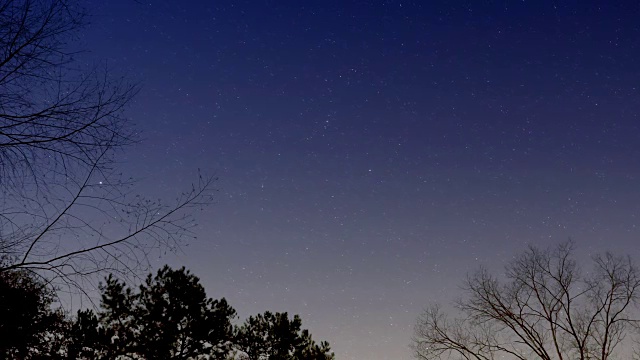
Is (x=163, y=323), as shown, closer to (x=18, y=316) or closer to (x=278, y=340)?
(x=278, y=340)

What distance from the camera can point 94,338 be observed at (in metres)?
18.8

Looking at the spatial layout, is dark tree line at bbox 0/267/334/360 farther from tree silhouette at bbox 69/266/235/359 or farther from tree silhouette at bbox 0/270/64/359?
tree silhouette at bbox 0/270/64/359

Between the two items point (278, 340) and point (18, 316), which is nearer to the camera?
point (18, 316)

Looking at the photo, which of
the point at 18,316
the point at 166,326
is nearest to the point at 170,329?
the point at 166,326

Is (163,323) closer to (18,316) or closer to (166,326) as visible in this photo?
(166,326)

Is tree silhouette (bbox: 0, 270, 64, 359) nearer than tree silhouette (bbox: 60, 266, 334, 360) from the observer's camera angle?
Yes

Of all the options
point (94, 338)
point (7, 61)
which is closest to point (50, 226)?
point (7, 61)

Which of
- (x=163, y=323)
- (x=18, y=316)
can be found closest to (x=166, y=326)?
(x=163, y=323)

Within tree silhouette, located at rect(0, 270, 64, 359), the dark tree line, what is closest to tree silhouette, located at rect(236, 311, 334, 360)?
the dark tree line

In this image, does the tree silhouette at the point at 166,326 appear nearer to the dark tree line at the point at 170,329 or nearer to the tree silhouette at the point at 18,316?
the dark tree line at the point at 170,329

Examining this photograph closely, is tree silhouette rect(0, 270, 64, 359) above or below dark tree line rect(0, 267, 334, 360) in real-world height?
below

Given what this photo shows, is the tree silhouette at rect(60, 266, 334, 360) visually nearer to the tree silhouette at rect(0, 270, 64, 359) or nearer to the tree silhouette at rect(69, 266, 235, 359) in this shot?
the tree silhouette at rect(69, 266, 235, 359)

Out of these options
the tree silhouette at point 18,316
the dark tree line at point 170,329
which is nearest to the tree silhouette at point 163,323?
the dark tree line at point 170,329

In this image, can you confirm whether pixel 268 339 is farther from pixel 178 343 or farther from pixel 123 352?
pixel 123 352
